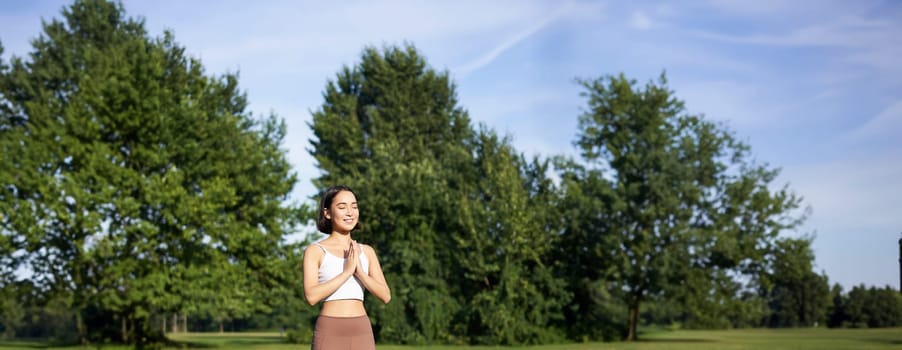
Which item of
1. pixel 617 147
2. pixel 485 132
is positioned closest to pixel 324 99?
pixel 485 132

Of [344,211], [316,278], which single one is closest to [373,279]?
[316,278]

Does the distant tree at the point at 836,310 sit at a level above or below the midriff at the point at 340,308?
below

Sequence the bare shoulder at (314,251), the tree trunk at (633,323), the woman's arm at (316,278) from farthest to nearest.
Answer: the tree trunk at (633,323) → the bare shoulder at (314,251) → the woman's arm at (316,278)

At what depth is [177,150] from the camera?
35.5 metres

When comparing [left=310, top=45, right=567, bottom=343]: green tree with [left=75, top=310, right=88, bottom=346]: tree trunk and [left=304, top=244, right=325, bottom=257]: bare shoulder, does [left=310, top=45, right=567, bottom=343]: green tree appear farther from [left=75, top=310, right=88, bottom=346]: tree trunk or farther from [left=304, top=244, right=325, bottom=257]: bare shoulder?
[left=304, top=244, right=325, bottom=257]: bare shoulder

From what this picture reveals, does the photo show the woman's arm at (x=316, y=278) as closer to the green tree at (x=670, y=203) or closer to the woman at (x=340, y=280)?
the woman at (x=340, y=280)

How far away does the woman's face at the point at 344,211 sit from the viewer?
5082 millimetres

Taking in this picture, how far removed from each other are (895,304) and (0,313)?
218 feet

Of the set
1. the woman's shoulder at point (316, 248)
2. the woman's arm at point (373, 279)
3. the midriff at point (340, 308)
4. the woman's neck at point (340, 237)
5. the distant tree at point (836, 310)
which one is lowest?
the distant tree at point (836, 310)

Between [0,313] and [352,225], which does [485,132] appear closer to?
[0,313]

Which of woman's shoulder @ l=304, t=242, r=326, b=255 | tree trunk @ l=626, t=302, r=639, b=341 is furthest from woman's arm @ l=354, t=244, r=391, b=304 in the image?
tree trunk @ l=626, t=302, r=639, b=341

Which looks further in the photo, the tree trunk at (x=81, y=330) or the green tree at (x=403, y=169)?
the green tree at (x=403, y=169)

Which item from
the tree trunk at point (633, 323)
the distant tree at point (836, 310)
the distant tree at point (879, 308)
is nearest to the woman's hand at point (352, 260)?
the tree trunk at point (633, 323)

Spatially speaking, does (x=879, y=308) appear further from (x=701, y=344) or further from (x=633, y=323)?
(x=701, y=344)
